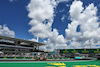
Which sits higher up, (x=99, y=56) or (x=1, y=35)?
(x=1, y=35)

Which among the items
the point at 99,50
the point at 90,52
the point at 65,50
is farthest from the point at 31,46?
the point at 99,50

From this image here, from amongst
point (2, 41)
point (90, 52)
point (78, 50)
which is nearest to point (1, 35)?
point (2, 41)

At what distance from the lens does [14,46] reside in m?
71.1

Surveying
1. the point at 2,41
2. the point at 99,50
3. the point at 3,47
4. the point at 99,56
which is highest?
the point at 2,41

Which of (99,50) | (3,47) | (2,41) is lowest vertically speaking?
(99,50)

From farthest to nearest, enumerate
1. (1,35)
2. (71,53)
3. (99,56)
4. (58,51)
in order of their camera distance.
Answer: (58,51) → (71,53) → (99,56) → (1,35)

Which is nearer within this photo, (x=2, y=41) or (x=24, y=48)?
(x=2, y=41)

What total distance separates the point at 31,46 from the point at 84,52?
5205 cm

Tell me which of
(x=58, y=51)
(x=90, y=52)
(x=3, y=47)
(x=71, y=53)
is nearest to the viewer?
(x=3, y=47)

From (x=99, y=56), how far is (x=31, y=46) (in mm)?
63354

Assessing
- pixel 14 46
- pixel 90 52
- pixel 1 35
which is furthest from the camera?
pixel 90 52

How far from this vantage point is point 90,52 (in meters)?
80.9

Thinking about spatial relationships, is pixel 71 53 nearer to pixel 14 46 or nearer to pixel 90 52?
pixel 90 52

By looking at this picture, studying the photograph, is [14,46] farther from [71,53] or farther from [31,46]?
[71,53]
